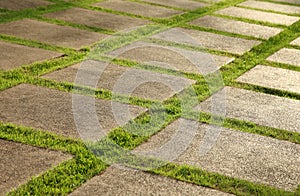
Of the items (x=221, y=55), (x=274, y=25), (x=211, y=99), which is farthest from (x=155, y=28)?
(x=211, y=99)

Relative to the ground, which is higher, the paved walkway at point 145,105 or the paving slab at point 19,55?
the paving slab at point 19,55

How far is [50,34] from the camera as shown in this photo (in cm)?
573

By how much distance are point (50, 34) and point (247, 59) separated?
1.99 m

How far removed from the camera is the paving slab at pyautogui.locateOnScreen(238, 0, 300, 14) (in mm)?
8153

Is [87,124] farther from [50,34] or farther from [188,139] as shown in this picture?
[50,34]

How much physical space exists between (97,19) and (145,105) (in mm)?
2783

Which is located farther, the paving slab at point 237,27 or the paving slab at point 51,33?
the paving slab at point 237,27

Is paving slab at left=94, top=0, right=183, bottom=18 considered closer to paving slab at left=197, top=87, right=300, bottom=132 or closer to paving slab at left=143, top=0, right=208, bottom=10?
paving slab at left=143, top=0, right=208, bottom=10

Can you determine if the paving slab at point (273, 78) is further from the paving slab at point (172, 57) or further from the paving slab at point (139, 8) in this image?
the paving slab at point (139, 8)

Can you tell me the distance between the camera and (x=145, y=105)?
4.04 meters

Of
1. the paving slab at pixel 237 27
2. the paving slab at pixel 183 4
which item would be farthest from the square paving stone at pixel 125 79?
the paving slab at pixel 183 4

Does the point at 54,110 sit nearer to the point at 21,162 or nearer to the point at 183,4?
the point at 21,162

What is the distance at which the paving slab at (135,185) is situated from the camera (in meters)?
2.87

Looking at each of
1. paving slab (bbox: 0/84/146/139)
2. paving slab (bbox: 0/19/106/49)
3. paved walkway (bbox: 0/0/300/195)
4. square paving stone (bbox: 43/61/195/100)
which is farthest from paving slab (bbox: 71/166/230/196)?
paving slab (bbox: 0/19/106/49)
